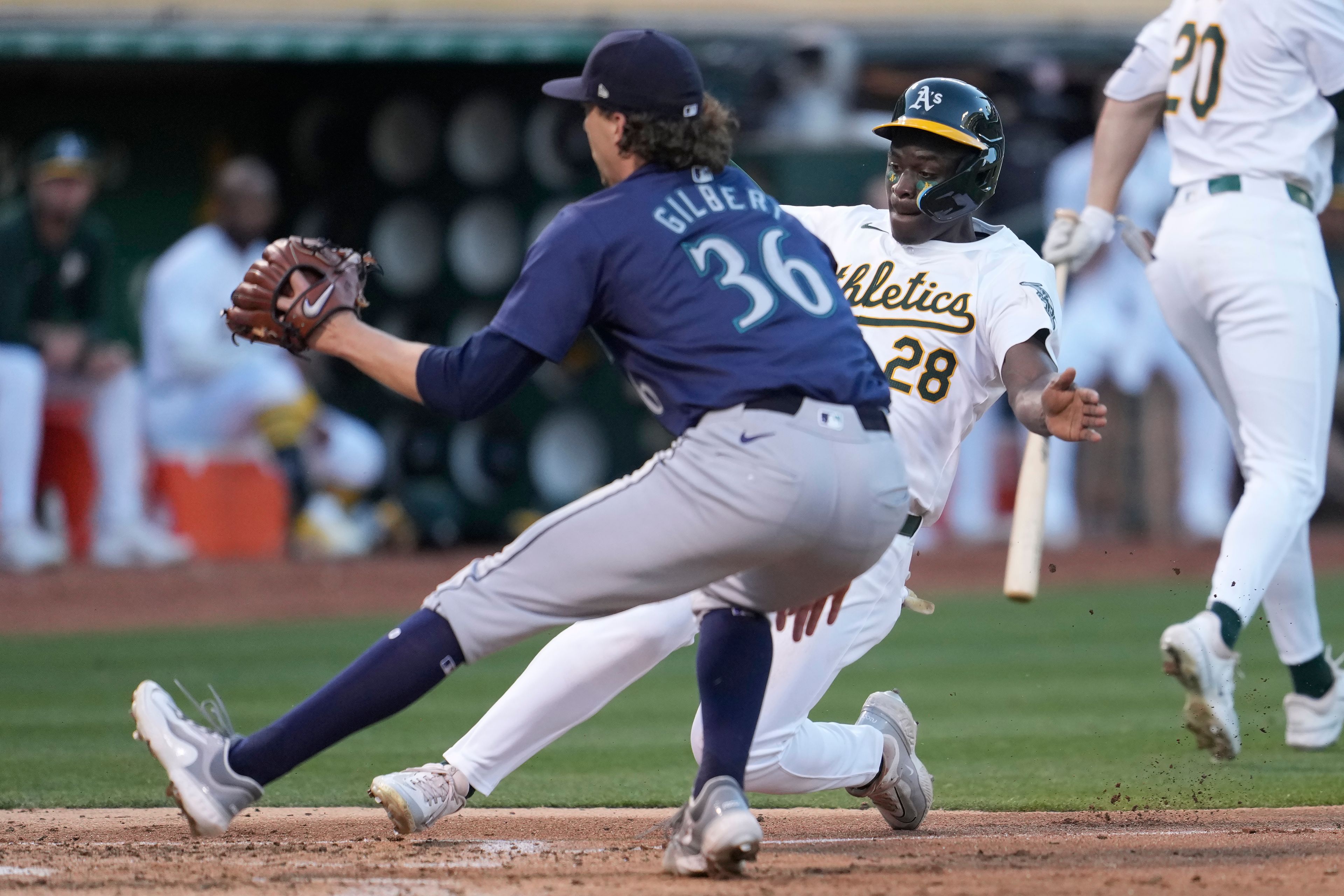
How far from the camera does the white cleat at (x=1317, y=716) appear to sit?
17.9 ft

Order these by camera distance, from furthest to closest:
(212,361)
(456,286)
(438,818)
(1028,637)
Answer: (456,286), (212,361), (1028,637), (438,818)

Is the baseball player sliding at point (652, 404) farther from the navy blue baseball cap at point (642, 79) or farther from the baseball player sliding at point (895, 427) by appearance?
the baseball player sliding at point (895, 427)

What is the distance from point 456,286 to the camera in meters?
12.6

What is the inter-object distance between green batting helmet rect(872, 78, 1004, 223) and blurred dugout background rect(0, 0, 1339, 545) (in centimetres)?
747

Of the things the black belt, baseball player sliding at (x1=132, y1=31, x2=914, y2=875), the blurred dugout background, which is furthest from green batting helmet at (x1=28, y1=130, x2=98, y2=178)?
the black belt

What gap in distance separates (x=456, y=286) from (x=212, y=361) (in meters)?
2.25

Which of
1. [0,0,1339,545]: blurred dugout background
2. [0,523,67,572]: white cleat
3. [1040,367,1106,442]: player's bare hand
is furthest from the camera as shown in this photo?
[0,0,1339,545]: blurred dugout background

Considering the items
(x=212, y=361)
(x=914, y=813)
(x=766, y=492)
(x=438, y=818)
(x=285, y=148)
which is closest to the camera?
(x=766, y=492)

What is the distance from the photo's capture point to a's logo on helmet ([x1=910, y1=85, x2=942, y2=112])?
439 cm

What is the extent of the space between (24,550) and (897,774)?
7092 millimetres

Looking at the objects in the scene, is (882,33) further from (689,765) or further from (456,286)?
(689,765)

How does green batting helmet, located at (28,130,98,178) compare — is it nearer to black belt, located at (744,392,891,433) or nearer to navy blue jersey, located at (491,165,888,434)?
navy blue jersey, located at (491,165,888,434)

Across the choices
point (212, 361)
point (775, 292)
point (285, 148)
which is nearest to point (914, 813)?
point (775, 292)

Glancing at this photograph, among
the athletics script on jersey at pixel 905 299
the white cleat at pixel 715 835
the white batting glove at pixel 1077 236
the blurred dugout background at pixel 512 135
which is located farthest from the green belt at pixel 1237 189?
the blurred dugout background at pixel 512 135
